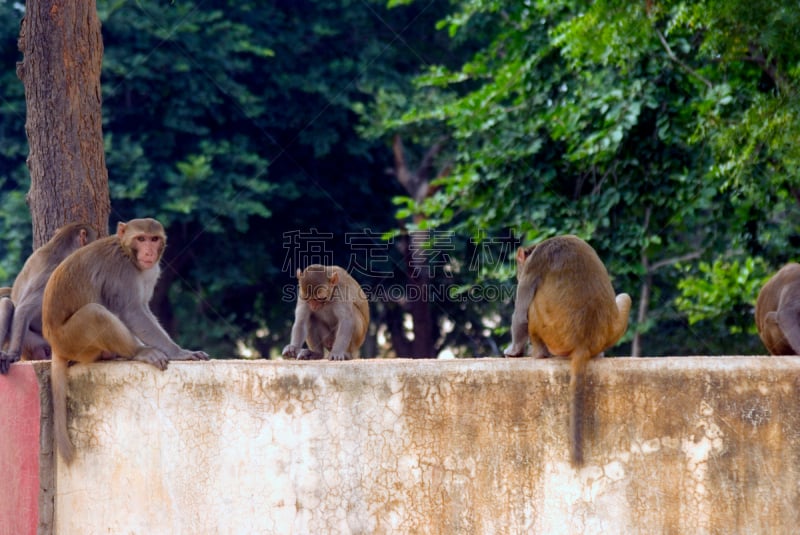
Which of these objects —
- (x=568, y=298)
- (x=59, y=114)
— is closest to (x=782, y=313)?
(x=568, y=298)

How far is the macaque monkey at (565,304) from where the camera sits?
496 centimetres

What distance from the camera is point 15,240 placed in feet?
43.7

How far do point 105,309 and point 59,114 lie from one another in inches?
84.9

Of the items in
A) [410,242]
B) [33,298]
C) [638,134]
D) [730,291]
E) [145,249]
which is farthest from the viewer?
[410,242]

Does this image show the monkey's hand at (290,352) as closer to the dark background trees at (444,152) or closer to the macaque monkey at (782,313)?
the macaque monkey at (782,313)

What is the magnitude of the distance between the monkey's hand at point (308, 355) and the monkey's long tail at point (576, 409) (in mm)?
2868

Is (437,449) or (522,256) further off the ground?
(522,256)

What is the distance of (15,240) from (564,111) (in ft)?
25.1

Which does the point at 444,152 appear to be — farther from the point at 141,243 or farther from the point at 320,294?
the point at 141,243

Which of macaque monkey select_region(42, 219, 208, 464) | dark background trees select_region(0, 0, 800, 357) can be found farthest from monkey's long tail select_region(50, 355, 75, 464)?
dark background trees select_region(0, 0, 800, 357)

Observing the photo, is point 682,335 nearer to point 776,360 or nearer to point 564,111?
point 564,111

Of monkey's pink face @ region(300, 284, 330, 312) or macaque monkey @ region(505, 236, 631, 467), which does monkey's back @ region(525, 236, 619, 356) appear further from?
monkey's pink face @ region(300, 284, 330, 312)

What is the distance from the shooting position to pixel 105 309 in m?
5.33

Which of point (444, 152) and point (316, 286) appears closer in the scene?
point (316, 286)
